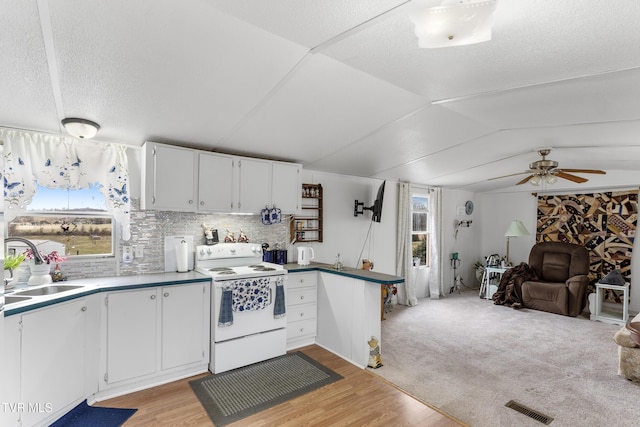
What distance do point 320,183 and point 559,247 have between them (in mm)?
4613

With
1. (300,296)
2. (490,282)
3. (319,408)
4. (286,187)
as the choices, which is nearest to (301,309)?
(300,296)

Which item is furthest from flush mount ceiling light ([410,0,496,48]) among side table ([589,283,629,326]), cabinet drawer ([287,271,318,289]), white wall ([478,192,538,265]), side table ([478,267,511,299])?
white wall ([478,192,538,265])

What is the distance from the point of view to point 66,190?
2.94 meters

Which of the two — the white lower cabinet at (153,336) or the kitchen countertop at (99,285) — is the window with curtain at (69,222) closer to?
the kitchen countertop at (99,285)

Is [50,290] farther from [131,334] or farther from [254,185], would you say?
[254,185]

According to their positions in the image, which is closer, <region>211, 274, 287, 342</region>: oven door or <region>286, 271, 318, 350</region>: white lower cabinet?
<region>211, 274, 287, 342</region>: oven door

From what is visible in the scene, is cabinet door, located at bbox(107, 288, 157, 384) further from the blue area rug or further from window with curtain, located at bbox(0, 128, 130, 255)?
window with curtain, located at bbox(0, 128, 130, 255)

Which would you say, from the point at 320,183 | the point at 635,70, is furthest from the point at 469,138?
the point at 320,183

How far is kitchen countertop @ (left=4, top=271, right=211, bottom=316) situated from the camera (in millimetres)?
2104

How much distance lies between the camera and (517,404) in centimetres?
261

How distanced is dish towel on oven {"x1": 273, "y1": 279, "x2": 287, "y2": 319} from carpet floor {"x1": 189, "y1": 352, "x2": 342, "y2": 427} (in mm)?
462

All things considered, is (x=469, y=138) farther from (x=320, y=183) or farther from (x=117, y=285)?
(x=117, y=285)

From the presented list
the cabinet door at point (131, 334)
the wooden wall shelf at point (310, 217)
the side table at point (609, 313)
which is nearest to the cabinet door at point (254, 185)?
the wooden wall shelf at point (310, 217)

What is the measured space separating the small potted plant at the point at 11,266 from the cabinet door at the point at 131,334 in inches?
28.8
